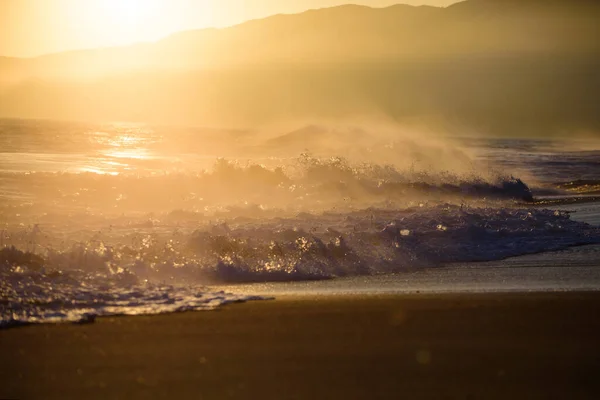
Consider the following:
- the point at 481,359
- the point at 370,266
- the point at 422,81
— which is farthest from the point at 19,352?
the point at 422,81

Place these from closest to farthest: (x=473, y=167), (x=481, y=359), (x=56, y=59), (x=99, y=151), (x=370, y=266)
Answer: (x=481, y=359) < (x=370, y=266) < (x=473, y=167) < (x=99, y=151) < (x=56, y=59)

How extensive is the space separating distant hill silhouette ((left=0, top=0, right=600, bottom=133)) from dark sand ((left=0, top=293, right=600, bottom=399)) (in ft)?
357

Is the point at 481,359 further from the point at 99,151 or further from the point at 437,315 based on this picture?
the point at 99,151

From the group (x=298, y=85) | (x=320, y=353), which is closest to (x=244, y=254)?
(x=320, y=353)

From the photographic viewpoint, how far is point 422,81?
582ft

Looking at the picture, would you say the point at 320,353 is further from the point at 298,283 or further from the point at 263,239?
the point at 263,239

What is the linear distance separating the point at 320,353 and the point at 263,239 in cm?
512

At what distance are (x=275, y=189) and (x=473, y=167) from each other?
1050 centimetres

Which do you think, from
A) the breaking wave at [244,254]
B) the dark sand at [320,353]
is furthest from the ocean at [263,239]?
the dark sand at [320,353]

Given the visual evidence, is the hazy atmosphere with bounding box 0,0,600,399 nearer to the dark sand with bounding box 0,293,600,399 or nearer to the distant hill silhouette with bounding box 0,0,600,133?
the dark sand with bounding box 0,293,600,399

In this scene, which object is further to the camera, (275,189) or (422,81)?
(422,81)

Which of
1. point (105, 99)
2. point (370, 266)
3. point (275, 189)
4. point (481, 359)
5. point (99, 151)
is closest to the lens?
point (481, 359)

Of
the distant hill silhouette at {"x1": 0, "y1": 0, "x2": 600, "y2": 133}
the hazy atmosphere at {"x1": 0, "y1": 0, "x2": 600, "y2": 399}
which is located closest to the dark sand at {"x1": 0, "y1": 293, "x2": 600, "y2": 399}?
the hazy atmosphere at {"x1": 0, "y1": 0, "x2": 600, "y2": 399}

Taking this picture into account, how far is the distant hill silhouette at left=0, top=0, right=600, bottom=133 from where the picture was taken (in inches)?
5369
